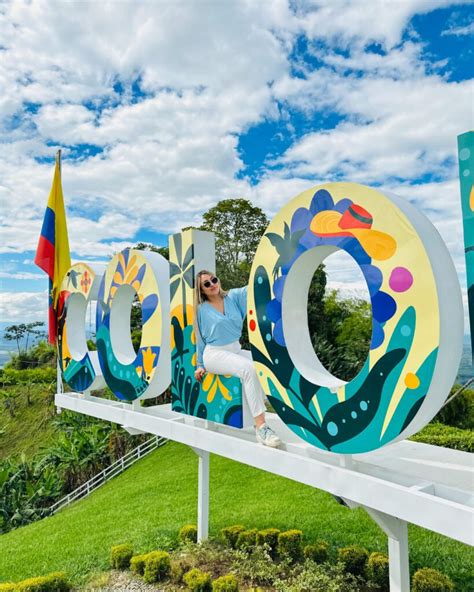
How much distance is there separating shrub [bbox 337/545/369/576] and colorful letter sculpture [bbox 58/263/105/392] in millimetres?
3434

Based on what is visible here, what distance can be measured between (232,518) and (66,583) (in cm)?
247

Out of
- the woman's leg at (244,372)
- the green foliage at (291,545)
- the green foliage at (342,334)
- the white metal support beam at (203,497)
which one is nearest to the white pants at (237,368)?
the woman's leg at (244,372)

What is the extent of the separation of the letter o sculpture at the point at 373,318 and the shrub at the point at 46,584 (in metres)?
4.11

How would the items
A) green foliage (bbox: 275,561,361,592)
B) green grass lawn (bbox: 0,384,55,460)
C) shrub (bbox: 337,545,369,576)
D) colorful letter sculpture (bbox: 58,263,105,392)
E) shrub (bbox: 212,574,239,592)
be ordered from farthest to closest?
1. green grass lawn (bbox: 0,384,55,460)
2. colorful letter sculpture (bbox: 58,263,105,392)
3. shrub (bbox: 337,545,369,576)
4. shrub (bbox: 212,574,239,592)
5. green foliage (bbox: 275,561,361,592)

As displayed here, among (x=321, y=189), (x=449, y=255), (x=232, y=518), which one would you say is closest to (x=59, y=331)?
(x=232, y=518)

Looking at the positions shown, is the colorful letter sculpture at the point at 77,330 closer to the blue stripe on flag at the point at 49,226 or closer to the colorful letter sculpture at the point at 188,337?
the blue stripe on flag at the point at 49,226

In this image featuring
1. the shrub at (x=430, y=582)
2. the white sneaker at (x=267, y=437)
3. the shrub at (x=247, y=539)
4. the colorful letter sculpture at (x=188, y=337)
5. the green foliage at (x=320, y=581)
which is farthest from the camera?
the shrub at (x=247, y=539)

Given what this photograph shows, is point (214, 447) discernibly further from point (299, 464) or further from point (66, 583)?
point (66, 583)

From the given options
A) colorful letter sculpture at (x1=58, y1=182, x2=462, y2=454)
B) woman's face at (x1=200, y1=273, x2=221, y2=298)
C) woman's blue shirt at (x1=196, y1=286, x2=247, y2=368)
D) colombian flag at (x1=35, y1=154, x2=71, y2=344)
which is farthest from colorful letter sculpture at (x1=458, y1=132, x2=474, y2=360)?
colombian flag at (x1=35, y1=154, x2=71, y2=344)

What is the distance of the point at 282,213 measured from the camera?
12.3 feet

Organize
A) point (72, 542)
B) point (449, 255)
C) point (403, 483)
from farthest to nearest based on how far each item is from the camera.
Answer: point (72, 542) < point (403, 483) < point (449, 255)

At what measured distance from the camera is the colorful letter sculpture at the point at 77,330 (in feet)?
21.4

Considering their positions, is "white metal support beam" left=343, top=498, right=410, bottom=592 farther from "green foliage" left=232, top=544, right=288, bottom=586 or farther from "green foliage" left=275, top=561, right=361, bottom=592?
"green foliage" left=232, top=544, right=288, bottom=586

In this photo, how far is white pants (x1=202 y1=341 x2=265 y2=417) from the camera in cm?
406
